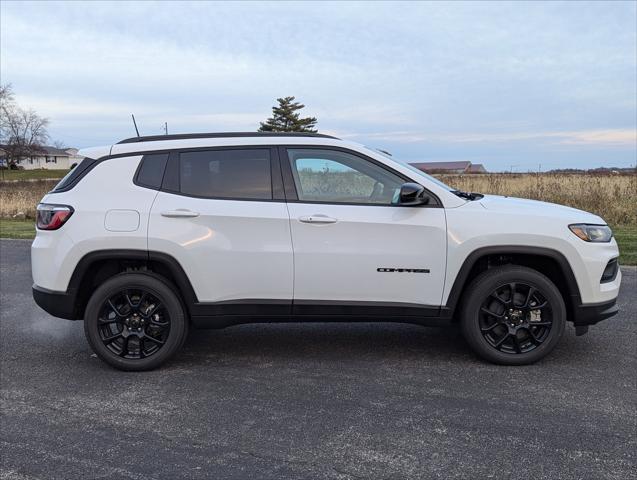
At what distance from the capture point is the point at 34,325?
5.79 m

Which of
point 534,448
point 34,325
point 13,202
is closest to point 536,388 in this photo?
point 534,448

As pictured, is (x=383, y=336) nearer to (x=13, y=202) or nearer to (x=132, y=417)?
(x=132, y=417)

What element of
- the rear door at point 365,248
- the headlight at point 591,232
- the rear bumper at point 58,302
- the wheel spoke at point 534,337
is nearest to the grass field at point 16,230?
the rear bumper at point 58,302

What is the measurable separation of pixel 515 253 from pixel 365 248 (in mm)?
1179

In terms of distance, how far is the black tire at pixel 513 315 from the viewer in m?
4.20

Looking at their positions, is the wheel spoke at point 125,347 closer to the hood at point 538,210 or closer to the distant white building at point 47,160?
the hood at point 538,210

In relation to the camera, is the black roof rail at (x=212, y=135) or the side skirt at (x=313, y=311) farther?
the black roof rail at (x=212, y=135)

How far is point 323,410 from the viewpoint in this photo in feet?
11.8

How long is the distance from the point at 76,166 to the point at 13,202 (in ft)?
62.1

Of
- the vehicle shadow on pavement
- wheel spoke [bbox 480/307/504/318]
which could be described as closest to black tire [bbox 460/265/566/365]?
wheel spoke [bbox 480/307/504/318]

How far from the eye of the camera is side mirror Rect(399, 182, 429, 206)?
4062 millimetres

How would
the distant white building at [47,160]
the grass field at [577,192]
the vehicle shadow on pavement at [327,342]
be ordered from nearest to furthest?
the vehicle shadow on pavement at [327,342] → the grass field at [577,192] → the distant white building at [47,160]

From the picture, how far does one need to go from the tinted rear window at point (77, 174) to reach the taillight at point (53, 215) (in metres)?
0.18

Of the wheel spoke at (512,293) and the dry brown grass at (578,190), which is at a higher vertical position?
the dry brown grass at (578,190)
